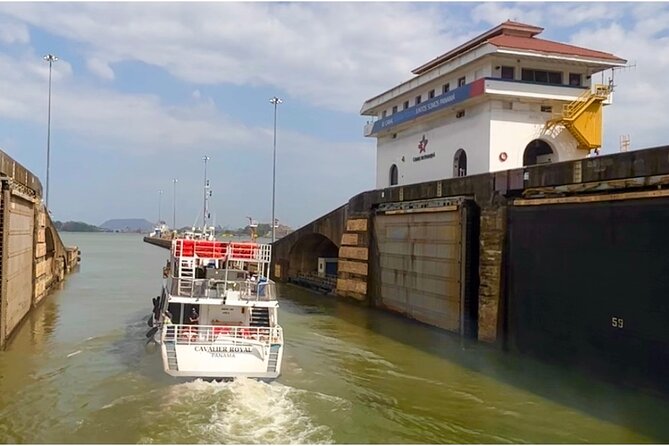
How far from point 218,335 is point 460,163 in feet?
66.6

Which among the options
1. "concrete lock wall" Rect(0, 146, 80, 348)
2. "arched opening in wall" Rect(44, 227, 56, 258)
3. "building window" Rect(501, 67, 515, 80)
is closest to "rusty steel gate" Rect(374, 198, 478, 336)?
"building window" Rect(501, 67, 515, 80)

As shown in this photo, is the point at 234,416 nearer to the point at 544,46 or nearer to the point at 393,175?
the point at 544,46

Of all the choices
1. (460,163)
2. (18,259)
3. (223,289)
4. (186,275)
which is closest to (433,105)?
(460,163)

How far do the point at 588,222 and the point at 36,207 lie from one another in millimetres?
26291

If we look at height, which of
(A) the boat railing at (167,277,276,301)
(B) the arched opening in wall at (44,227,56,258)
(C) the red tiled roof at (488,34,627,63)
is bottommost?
(A) the boat railing at (167,277,276,301)

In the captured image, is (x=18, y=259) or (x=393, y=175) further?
(x=393, y=175)

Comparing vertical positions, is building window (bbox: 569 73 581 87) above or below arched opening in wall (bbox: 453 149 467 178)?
above

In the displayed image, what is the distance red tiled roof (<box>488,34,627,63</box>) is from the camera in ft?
97.3

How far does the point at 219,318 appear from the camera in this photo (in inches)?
717

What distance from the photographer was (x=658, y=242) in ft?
50.9

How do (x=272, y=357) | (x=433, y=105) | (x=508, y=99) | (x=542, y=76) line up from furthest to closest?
(x=433, y=105), (x=542, y=76), (x=508, y=99), (x=272, y=357)

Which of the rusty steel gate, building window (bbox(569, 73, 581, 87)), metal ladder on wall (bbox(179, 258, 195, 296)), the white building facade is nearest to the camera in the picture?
metal ladder on wall (bbox(179, 258, 195, 296))

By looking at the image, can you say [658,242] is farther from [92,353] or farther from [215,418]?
[92,353]

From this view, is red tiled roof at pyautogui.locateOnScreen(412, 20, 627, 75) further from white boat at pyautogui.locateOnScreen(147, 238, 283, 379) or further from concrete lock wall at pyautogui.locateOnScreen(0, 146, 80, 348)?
concrete lock wall at pyautogui.locateOnScreen(0, 146, 80, 348)
